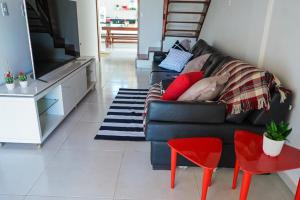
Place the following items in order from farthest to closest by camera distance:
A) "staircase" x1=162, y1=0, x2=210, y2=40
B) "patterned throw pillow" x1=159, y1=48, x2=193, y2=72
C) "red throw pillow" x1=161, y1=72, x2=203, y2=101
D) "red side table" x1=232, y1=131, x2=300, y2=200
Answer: "staircase" x1=162, y1=0, x2=210, y2=40
"patterned throw pillow" x1=159, y1=48, x2=193, y2=72
"red throw pillow" x1=161, y1=72, x2=203, y2=101
"red side table" x1=232, y1=131, x2=300, y2=200

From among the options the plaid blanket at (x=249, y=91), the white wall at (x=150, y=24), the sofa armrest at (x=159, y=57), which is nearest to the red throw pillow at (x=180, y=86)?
the plaid blanket at (x=249, y=91)

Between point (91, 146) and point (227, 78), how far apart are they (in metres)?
1.45

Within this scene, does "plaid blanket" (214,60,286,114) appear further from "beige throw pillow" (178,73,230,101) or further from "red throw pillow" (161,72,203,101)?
"red throw pillow" (161,72,203,101)

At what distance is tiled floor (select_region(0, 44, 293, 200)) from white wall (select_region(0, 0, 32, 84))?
0.88 m

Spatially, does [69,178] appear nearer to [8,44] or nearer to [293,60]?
[8,44]

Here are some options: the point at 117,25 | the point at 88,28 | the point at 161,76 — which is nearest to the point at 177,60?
the point at 161,76

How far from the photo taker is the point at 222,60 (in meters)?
2.65

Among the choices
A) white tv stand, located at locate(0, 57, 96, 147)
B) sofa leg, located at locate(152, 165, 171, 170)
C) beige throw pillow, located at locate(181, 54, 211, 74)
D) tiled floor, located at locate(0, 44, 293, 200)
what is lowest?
tiled floor, located at locate(0, 44, 293, 200)

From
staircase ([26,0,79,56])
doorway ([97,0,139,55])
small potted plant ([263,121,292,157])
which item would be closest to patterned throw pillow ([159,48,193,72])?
staircase ([26,0,79,56])

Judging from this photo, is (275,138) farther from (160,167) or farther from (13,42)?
(13,42)

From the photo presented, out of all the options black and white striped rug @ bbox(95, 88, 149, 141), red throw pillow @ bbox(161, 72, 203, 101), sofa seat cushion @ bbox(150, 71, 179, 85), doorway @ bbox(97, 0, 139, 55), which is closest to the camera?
red throw pillow @ bbox(161, 72, 203, 101)

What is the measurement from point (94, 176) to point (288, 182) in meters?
1.54

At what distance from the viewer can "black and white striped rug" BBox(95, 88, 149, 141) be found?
2582mm

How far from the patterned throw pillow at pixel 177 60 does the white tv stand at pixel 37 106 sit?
1.46 m
